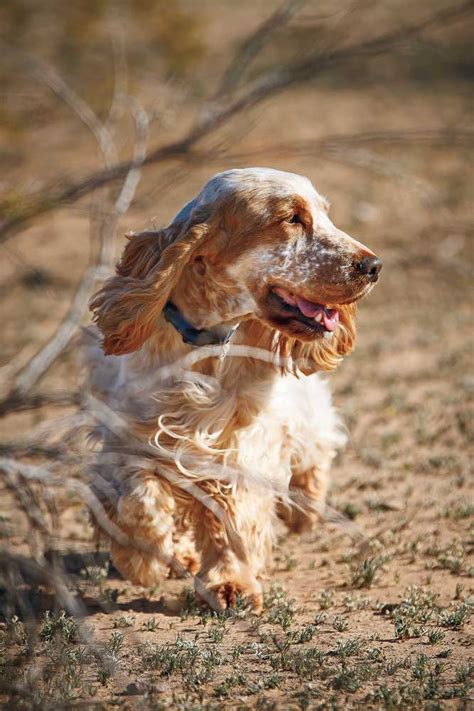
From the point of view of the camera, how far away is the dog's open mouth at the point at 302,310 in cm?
380

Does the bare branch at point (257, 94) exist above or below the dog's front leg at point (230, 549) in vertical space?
above

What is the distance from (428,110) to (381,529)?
1418cm

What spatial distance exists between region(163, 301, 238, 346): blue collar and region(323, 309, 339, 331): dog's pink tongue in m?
0.37

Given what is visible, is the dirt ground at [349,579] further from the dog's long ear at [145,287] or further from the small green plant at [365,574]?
the dog's long ear at [145,287]

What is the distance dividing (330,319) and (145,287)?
0.73 meters

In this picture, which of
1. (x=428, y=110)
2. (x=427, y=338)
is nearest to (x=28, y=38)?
(x=428, y=110)

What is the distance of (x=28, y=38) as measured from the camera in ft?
63.7

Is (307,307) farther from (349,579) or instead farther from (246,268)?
(349,579)

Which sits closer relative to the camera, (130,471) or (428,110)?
(130,471)

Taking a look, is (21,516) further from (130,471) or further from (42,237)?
(42,237)

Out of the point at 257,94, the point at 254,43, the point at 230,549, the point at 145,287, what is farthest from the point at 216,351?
the point at 254,43

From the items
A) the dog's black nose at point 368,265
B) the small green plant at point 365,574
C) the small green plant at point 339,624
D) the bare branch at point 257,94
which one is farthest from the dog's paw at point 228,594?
the bare branch at point 257,94

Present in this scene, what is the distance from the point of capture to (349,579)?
4262mm

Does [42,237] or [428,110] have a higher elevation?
[42,237]
